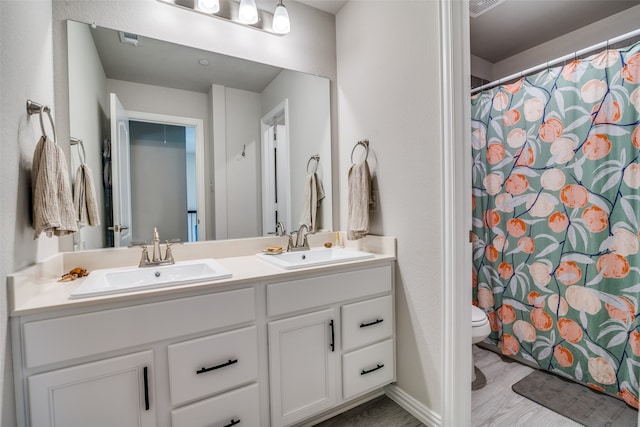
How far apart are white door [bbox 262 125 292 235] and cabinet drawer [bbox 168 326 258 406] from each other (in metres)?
0.79

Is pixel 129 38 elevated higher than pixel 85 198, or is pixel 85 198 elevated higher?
pixel 129 38

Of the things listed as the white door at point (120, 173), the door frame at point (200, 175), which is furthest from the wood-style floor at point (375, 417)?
the white door at point (120, 173)

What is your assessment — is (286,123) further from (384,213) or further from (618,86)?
(618,86)

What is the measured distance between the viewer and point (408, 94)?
5.22ft

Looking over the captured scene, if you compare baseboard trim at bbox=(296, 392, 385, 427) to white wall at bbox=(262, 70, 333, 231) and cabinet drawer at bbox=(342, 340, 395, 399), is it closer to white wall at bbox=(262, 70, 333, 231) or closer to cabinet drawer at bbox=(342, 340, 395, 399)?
cabinet drawer at bbox=(342, 340, 395, 399)

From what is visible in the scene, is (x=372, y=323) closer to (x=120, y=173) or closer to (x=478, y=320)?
(x=478, y=320)

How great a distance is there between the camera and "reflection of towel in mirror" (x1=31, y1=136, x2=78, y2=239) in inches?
41.9

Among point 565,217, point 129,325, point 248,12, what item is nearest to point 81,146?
point 129,325

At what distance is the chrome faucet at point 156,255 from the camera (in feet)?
4.78

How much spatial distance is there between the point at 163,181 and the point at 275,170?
67cm

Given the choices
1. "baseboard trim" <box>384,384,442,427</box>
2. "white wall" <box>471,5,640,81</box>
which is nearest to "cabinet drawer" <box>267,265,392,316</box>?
"baseboard trim" <box>384,384,442,427</box>

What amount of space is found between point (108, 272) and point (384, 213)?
1.43 metres

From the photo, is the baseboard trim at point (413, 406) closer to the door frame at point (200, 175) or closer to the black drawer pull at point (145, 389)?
the black drawer pull at point (145, 389)

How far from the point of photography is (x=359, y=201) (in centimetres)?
178
